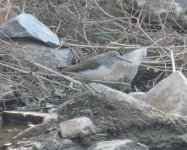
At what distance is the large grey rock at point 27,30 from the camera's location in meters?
8.59

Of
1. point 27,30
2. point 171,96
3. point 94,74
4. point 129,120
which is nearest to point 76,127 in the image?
point 129,120

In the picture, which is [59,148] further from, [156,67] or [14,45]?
[156,67]

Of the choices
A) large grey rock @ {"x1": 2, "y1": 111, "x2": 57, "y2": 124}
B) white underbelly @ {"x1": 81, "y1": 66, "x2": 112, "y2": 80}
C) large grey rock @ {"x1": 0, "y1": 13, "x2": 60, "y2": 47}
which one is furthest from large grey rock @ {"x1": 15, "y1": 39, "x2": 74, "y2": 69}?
white underbelly @ {"x1": 81, "y1": 66, "x2": 112, "y2": 80}

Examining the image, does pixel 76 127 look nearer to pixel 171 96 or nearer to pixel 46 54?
pixel 171 96

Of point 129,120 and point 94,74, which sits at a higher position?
point 94,74

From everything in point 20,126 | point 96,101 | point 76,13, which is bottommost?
point 20,126

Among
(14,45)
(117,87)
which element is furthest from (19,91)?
(117,87)

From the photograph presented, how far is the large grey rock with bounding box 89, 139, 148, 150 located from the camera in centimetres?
503

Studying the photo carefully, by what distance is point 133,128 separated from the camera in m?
5.68

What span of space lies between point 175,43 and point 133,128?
402 centimetres

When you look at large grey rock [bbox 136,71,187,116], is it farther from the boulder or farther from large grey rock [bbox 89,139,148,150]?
large grey rock [bbox 89,139,148,150]

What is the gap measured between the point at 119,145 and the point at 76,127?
542mm

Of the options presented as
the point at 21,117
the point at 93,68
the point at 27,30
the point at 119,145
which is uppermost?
the point at 27,30

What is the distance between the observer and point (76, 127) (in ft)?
17.8
